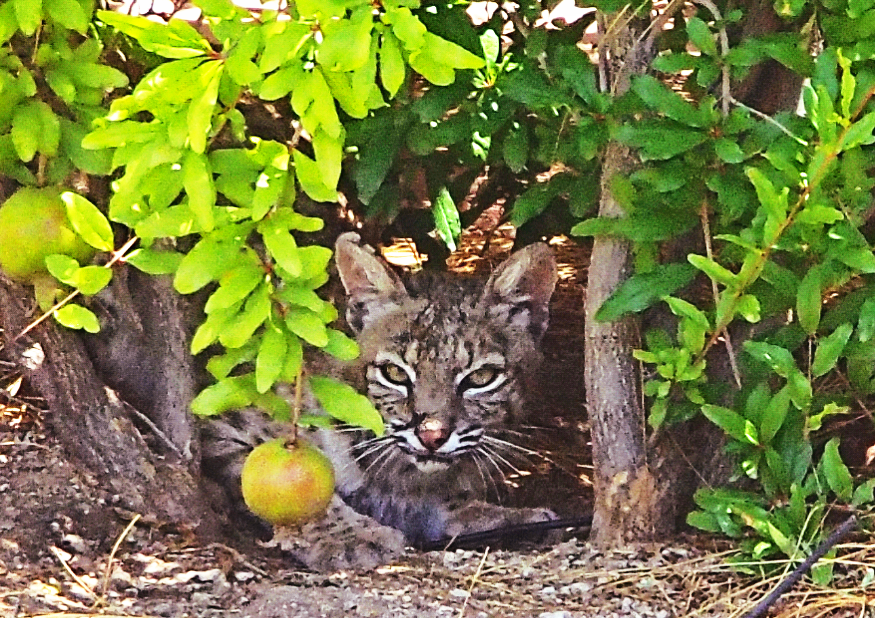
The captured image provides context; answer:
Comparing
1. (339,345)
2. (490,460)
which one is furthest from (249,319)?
(490,460)

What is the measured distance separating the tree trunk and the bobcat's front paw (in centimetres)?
19

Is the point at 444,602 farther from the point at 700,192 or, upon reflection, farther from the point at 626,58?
the point at 626,58

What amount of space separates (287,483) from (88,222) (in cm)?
52

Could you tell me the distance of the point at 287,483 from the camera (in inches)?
74.5

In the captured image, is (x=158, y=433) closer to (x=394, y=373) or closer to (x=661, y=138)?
(x=394, y=373)

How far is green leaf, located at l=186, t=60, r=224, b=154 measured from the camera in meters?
1.50

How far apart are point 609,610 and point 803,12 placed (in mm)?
1101

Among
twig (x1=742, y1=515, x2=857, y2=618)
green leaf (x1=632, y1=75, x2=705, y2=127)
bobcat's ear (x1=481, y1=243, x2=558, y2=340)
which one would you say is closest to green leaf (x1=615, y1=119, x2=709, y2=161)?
green leaf (x1=632, y1=75, x2=705, y2=127)

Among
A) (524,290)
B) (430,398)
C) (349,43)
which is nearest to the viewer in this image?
(349,43)

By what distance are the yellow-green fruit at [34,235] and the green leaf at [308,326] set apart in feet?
1.39

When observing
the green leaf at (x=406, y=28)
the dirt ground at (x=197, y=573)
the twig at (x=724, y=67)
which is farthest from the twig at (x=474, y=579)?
the green leaf at (x=406, y=28)

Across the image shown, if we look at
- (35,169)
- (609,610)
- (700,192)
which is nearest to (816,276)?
(700,192)

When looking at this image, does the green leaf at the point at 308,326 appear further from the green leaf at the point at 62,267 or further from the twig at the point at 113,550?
the twig at the point at 113,550

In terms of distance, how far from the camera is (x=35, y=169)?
220 centimetres
